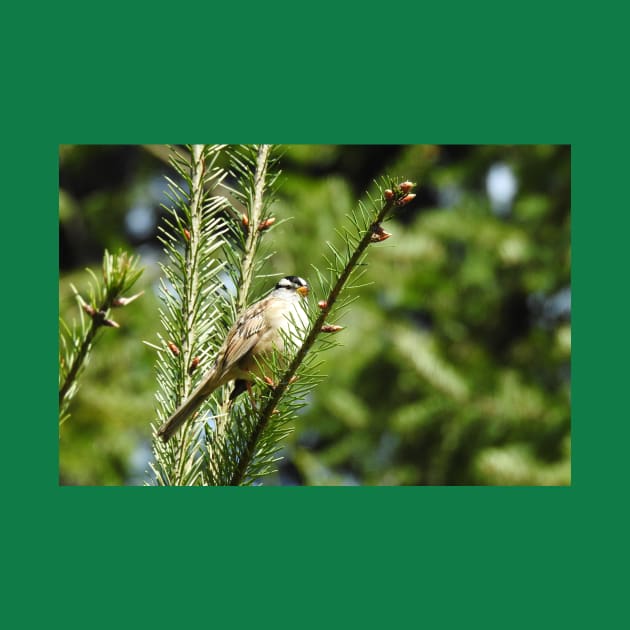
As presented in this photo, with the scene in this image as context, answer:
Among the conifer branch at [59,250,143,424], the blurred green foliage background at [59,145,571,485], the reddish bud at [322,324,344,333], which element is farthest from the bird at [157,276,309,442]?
the blurred green foliage background at [59,145,571,485]

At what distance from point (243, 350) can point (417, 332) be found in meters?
2.47

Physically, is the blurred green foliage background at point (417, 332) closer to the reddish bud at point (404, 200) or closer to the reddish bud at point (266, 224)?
the reddish bud at point (266, 224)

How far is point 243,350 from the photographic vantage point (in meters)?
2.21

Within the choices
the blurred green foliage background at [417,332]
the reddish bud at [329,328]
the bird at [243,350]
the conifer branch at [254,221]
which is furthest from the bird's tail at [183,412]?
the blurred green foliage background at [417,332]

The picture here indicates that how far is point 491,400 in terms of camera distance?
14.0 ft

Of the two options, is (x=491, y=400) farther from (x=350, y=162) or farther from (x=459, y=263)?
(x=350, y=162)

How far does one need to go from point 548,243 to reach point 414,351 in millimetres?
945

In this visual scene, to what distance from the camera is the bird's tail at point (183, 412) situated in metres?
2.01

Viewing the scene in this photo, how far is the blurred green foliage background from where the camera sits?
4188 mm

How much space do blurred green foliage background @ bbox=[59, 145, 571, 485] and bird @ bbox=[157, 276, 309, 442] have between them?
1.64 metres

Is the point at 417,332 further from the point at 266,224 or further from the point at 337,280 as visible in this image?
the point at 337,280

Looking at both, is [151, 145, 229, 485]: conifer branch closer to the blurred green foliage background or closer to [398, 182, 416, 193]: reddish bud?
[398, 182, 416, 193]: reddish bud

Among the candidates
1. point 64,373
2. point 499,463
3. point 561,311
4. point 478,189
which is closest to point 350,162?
point 478,189

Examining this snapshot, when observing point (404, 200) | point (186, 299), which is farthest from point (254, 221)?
point (404, 200)
